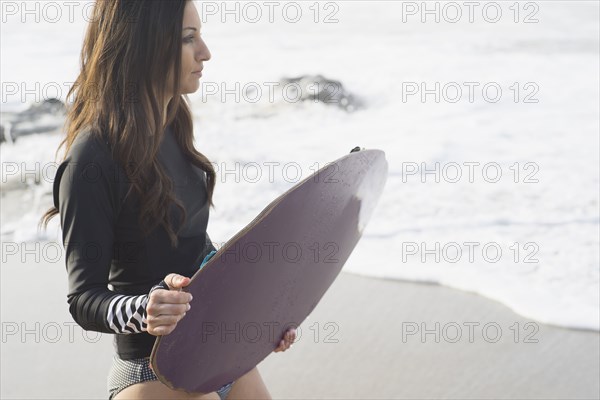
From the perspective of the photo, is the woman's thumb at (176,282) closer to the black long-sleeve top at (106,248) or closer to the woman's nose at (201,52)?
the black long-sleeve top at (106,248)

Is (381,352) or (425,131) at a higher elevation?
(381,352)

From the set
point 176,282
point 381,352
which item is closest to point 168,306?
point 176,282

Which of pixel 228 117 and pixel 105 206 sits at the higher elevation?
pixel 105 206

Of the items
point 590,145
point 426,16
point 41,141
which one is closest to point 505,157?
point 590,145

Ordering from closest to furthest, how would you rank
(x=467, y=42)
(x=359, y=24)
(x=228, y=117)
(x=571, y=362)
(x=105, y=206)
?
1. (x=105, y=206)
2. (x=571, y=362)
3. (x=228, y=117)
4. (x=467, y=42)
5. (x=359, y=24)


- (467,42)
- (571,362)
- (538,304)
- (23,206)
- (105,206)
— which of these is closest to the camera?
(105,206)

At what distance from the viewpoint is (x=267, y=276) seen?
1.65 m

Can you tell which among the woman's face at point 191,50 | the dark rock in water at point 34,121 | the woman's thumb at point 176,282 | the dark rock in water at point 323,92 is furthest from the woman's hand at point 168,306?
the dark rock in water at point 323,92

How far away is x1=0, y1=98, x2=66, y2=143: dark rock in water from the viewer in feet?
19.2

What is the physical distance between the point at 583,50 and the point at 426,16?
6.11 ft

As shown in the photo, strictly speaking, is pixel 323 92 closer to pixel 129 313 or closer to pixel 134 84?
pixel 134 84

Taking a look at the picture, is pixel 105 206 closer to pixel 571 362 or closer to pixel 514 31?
pixel 571 362

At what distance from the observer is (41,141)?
574 centimetres

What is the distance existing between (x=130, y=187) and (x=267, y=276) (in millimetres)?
303
